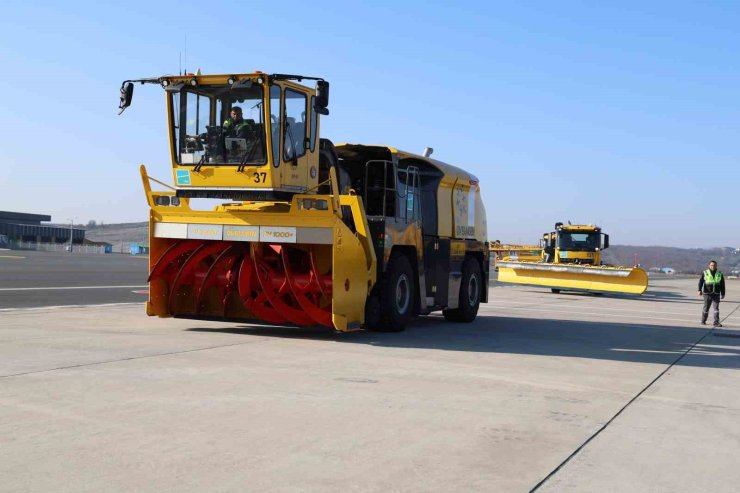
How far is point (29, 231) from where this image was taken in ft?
386

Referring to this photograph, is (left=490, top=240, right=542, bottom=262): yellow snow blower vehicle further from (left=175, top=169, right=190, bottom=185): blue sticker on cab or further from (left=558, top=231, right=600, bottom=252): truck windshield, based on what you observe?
(left=175, top=169, right=190, bottom=185): blue sticker on cab

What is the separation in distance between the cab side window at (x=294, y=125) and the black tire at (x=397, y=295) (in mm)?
2366

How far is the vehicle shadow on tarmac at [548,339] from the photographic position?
39.2 feet

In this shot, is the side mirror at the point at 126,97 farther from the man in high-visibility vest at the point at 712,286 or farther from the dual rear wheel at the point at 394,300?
the man in high-visibility vest at the point at 712,286

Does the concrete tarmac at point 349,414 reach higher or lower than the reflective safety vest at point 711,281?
lower

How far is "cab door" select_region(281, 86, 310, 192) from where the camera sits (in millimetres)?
12094

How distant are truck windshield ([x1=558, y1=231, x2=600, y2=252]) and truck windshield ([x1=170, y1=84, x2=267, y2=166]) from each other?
26.6m

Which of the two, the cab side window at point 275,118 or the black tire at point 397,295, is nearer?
the cab side window at point 275,118

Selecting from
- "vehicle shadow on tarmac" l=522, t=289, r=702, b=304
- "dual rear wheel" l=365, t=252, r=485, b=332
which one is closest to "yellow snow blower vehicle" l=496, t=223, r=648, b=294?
"vehicle shadow on tarmac" l=522, t=289, r=702, b=304

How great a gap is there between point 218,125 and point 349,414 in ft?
22.6

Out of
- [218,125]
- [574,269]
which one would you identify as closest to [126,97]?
[218,125]

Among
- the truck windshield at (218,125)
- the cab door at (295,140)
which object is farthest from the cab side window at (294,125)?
the truck windshield at (218,125)

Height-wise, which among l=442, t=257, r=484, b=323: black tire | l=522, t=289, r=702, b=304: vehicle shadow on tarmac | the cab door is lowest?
l=522, t=289, r=702, b=304: vehicle shadow on tarmac

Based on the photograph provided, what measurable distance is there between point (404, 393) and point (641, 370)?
157 inches
